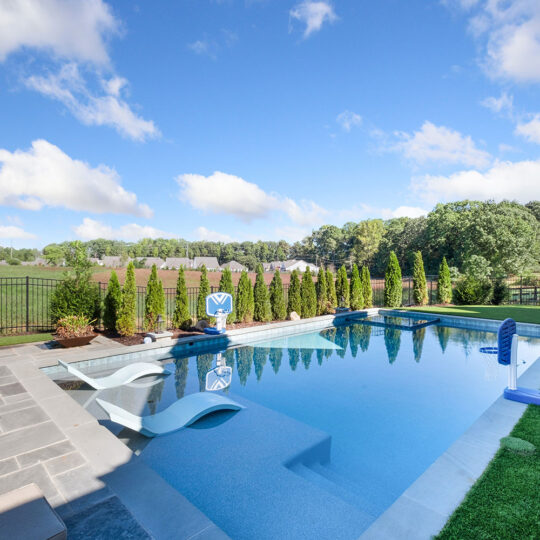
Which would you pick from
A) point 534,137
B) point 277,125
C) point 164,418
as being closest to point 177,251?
point 277,125

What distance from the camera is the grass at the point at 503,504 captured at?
1986mm

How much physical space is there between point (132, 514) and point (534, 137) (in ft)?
69.6

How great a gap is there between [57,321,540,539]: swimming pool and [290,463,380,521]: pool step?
0.04 ft

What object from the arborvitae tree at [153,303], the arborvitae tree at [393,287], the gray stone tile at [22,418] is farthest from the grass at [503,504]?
the arborvitae tree at [393,287]

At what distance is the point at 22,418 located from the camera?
3588 millimetres

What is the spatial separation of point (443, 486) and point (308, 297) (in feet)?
32.3

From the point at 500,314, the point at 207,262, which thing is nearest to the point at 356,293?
the point at 500,314

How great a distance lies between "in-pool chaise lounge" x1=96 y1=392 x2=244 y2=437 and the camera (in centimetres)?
378

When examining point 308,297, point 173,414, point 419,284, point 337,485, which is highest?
point 419,284

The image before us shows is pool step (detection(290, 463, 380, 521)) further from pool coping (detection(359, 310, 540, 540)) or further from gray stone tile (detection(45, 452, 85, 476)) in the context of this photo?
gray stone tile (detection(45, 452, 85, 476))

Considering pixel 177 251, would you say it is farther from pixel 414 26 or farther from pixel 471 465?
pixel 471 465

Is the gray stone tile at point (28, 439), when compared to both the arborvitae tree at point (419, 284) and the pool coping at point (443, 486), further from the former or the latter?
the arborvitae tree at point (419, 284)

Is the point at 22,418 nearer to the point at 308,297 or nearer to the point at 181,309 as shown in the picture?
the point at 181,309

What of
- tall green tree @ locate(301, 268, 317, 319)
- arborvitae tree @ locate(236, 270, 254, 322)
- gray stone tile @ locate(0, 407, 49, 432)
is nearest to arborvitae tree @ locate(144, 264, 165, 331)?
arborvitae tree @ locate(236, 270, 254, 322)
